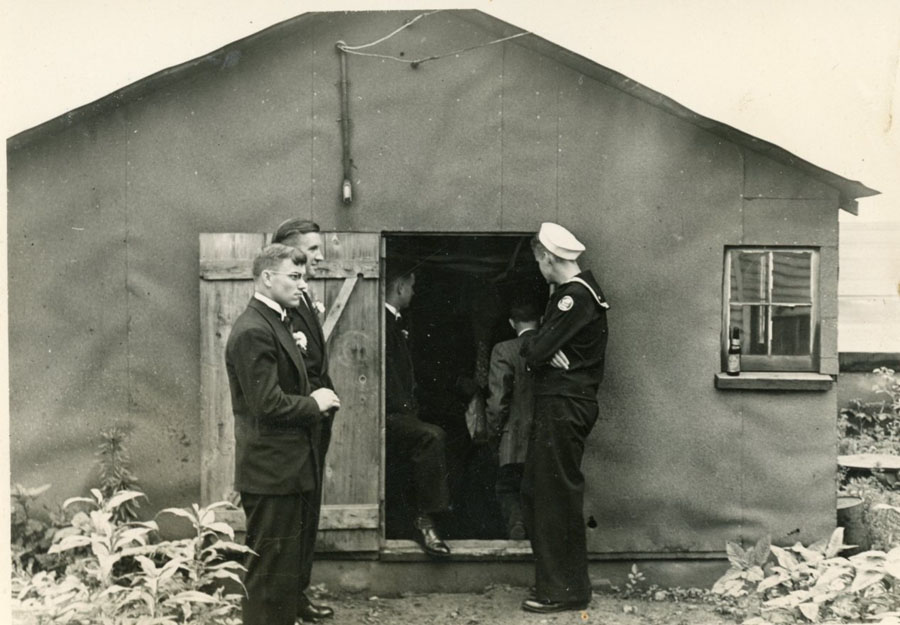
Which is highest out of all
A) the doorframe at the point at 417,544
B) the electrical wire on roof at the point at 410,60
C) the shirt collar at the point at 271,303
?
the electrical wire on roof at the point at 410,60

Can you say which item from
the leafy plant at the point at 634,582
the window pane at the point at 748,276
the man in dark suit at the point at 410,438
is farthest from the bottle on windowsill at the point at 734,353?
the man in dark suit at the point at 410,438

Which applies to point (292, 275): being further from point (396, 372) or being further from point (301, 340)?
point (396, 372)

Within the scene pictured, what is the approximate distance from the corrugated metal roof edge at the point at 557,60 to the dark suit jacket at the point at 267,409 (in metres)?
1.73

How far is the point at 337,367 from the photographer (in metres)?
5.55

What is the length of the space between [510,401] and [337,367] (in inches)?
52.1

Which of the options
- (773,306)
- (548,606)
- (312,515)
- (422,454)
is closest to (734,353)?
(773,306)

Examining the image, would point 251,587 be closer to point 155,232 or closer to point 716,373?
point 155,232

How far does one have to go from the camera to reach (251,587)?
4.53m

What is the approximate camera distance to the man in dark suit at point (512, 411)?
6145 mm

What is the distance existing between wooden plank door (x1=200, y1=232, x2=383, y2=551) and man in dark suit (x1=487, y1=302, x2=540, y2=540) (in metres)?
0.99

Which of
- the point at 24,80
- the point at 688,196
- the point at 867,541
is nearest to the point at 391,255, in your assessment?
the point at 688,196

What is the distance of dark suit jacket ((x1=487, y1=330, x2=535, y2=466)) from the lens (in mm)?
6145

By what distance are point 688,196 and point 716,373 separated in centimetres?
112

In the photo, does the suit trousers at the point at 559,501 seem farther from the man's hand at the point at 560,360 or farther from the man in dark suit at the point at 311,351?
the man in dark suit at the point at 311,351
